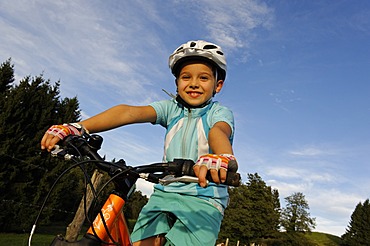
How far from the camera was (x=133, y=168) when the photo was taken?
168 centimetres

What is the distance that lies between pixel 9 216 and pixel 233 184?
75.9ft

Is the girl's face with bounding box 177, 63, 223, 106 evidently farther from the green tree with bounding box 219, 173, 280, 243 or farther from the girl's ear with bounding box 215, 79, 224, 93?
the green tree with bounding box 219, 173, 280, 243

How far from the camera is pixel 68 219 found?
30.4 m

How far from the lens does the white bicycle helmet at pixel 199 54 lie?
2889 millimetres

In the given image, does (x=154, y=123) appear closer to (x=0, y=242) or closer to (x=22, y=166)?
(x=0, y=242)

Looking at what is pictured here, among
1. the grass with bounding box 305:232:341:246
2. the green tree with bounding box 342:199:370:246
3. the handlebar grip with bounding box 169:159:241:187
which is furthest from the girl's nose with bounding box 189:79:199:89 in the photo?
the grass with bounding box 305:232:341:246

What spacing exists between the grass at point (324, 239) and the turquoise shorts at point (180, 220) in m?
67.0

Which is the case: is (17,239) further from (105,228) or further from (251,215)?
(251,215)

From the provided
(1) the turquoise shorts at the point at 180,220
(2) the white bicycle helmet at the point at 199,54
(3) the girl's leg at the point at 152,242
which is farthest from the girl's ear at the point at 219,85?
(3) the girl's leg at the point at 152,242

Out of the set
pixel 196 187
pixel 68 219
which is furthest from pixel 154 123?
pixel 68 219

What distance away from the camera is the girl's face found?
2936 millimetres

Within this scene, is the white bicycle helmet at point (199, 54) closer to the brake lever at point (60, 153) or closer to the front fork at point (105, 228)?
the brake lever at point (60, 153)

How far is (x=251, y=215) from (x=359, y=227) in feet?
92.6

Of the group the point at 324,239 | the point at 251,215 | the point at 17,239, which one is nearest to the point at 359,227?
the point at 324,239
